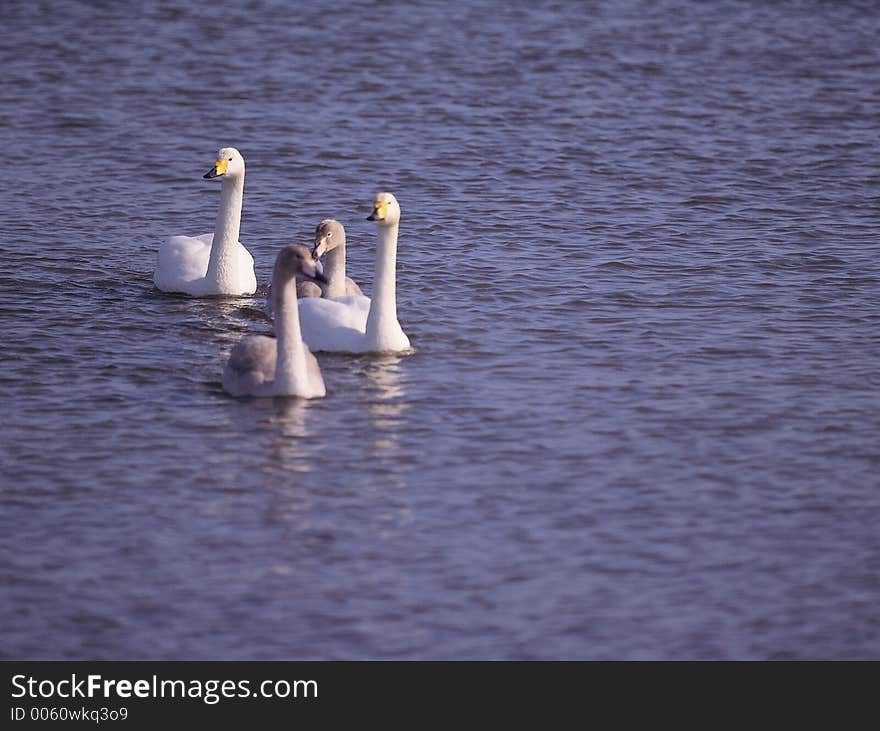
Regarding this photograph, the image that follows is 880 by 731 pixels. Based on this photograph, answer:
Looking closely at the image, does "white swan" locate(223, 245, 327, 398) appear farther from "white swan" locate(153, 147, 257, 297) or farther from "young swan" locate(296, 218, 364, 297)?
"white swan" locate(153, 147, 257, 297)

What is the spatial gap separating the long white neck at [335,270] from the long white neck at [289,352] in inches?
82.4

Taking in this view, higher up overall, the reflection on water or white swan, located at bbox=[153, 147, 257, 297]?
white swan, located at bbox=[153, 147, 257, 297]

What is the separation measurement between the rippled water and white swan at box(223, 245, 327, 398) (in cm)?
20

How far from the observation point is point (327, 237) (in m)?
14.1

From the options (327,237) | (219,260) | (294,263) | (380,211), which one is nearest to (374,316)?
(380,211)

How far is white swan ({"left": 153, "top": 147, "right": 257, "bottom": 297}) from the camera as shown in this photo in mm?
15109

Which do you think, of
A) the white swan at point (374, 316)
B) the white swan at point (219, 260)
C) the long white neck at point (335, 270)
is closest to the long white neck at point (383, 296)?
the white swan at point (374, 316)

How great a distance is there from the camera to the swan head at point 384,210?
13156mm

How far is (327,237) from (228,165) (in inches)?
68.2

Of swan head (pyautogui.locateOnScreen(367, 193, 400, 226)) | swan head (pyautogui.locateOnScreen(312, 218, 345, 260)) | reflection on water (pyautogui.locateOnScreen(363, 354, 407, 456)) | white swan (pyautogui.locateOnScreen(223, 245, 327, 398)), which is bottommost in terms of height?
reflection on water (pyautogui.locateOnScreen(363, 354, 407, 456))

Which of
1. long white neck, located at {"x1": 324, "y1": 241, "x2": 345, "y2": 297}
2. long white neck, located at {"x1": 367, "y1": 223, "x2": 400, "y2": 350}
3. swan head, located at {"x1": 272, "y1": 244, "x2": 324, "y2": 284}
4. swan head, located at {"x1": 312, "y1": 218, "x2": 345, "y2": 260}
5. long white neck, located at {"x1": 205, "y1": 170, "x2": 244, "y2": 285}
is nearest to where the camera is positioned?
swan head, located at {"x1": 272, "y1": 244, "x2": 324, "y2": 284}

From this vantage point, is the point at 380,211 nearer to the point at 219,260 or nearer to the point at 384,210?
the point at 384,210

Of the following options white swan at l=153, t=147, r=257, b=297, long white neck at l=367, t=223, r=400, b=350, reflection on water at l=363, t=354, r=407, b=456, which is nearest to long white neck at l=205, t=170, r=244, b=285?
white swan at l=153, t=147, r=257, b=297

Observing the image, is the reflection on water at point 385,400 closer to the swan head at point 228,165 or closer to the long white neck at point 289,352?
the long white neck at point 289,352
